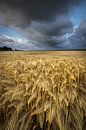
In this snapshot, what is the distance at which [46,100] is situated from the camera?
158 centimetres

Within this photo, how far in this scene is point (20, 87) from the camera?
1730 mm

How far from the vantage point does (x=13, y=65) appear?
82.3 inches

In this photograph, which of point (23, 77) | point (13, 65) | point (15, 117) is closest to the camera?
point (15, 117)

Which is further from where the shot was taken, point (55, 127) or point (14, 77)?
point (14, 77)

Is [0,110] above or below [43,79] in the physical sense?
below

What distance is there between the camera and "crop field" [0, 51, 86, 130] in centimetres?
155

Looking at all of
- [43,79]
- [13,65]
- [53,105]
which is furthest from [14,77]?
[53,105]

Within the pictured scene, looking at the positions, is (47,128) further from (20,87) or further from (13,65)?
(13,65)

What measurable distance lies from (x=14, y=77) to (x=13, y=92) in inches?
8.5

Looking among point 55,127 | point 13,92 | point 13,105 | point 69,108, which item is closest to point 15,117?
point 13,105

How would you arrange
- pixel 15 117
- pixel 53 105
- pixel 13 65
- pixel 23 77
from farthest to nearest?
pixel 13 65 → pixel 23 77 → pixel 15 117 → pixel 53 105

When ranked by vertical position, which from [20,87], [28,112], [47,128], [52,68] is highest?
[52,68]

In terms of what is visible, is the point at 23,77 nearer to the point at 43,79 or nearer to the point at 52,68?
the point at 43,79

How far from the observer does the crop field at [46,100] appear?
155cm
